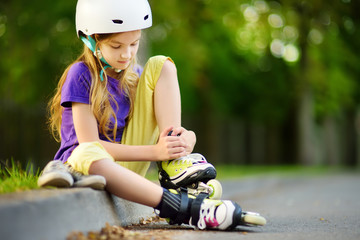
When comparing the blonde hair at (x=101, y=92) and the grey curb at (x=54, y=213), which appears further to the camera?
the blonde hair at (x=101, y=92)

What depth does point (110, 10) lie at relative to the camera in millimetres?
3820

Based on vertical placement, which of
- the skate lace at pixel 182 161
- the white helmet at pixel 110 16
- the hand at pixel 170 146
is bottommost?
the skate lace at pixel 182 161

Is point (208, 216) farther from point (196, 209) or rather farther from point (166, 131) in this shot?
point (166, 131)

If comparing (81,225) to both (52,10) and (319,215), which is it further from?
(52,10)

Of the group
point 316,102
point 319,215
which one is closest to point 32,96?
point 316,102

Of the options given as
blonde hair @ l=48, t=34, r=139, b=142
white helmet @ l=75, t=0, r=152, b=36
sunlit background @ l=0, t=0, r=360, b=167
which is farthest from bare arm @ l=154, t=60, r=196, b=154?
sunlit background @ l=0, t=0, r=360, b=167

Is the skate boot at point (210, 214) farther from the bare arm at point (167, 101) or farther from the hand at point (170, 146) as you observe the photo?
the bare arm at point (167, 101)

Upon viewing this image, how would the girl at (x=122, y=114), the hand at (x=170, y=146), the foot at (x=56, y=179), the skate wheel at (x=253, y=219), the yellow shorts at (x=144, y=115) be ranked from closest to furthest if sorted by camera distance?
1. the foot at (x=56, y=179)
2. the skate wheel at (x=253, y=219)
3. the girl at (x=122, y=114)
4. the hand at (x=170, y=146)
5. the yellow shorts at (x=144, y=115)

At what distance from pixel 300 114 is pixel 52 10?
953 cm

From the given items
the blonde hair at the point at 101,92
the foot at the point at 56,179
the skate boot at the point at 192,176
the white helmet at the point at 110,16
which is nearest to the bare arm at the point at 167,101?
the skate boot at the point at 192,176

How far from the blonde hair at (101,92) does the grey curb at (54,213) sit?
1.80 feet

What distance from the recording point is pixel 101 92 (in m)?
3.70

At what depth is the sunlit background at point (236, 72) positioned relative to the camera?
1467cm

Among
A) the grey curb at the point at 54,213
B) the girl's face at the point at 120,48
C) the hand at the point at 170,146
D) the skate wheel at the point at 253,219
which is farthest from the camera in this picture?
the girl's face at the point at 120,48
